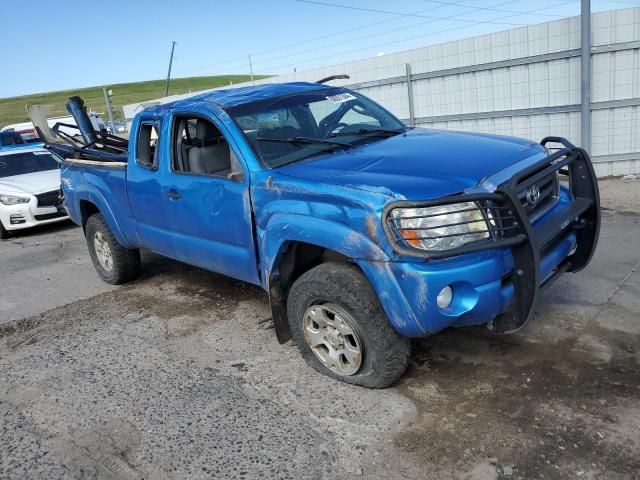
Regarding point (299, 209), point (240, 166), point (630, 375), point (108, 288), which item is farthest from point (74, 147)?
point (630, 375)

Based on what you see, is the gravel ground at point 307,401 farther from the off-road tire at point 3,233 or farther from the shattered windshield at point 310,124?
the off-road tire at point 3,233

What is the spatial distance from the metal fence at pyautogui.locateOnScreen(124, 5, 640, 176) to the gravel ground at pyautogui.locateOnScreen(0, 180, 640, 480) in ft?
13.6

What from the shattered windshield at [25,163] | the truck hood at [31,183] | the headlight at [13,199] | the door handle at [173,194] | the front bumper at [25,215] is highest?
the door handle at [173,194]

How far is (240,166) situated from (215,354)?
1.42 meters

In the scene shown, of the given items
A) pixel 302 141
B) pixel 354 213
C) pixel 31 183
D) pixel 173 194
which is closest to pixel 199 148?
pixel 173 194

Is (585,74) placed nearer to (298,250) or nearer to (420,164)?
(420,164)

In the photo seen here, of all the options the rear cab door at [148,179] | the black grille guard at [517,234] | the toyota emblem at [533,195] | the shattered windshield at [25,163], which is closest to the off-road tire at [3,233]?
the shattered windshield at [25,163]

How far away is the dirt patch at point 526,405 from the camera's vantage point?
8.77 feet

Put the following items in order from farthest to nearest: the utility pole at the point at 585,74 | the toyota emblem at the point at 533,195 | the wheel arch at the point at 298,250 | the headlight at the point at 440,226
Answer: the utility pole at the point at 585,74 → the toyota emblem at the point at 533,195 → the wheel arch at the point at 298,250 → the headlight at the point at 440,226

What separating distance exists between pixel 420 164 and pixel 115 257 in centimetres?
379

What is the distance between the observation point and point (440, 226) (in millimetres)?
2854

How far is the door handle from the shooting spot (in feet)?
14.3

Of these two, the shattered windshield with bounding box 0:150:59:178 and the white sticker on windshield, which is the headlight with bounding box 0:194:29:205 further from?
the white sticker on windshield

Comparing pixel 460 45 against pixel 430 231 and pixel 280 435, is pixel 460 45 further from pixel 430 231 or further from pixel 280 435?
pixel 280 435
